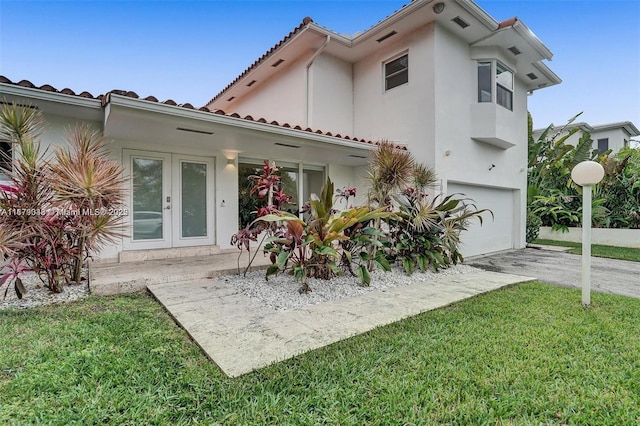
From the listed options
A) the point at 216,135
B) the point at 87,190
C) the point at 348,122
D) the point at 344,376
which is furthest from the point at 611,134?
the point at 87,190

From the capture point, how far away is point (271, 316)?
4.45 m

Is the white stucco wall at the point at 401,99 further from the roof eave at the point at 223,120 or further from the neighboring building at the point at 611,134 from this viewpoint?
the neighboring building at the point at 611,134

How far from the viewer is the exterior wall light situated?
8.01 m

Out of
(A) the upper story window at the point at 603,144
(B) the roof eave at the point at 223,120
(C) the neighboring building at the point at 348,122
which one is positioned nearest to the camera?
(B) the roof eave at the point at 223,120

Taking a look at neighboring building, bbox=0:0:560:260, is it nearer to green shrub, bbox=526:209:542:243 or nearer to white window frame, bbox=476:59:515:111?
white window frame, bbox=476:59:515:111

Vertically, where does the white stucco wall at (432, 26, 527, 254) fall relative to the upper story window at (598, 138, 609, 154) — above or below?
below

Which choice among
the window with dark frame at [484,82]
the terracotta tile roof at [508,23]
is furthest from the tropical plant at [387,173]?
the terracotta tile roof at [508,23]

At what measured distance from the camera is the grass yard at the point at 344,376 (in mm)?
2402

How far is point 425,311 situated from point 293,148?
5.85 m

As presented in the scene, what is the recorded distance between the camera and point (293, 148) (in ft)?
29.2

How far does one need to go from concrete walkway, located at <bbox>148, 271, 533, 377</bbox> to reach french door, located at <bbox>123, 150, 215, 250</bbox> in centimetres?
273

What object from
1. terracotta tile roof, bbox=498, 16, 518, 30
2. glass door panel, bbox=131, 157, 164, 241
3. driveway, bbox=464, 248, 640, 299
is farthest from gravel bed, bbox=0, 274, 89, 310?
terracotta tile roof, bbox=498, 16, 518, 30

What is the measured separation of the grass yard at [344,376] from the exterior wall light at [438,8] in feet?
25.6

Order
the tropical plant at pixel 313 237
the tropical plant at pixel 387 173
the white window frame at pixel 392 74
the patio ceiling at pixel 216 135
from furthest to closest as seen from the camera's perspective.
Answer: the white window frame at pixel 392 74
the tropical plant at pixel 387 173
the patio ceiling at pixel 216 135
the tropical plant at pixel 313 237
